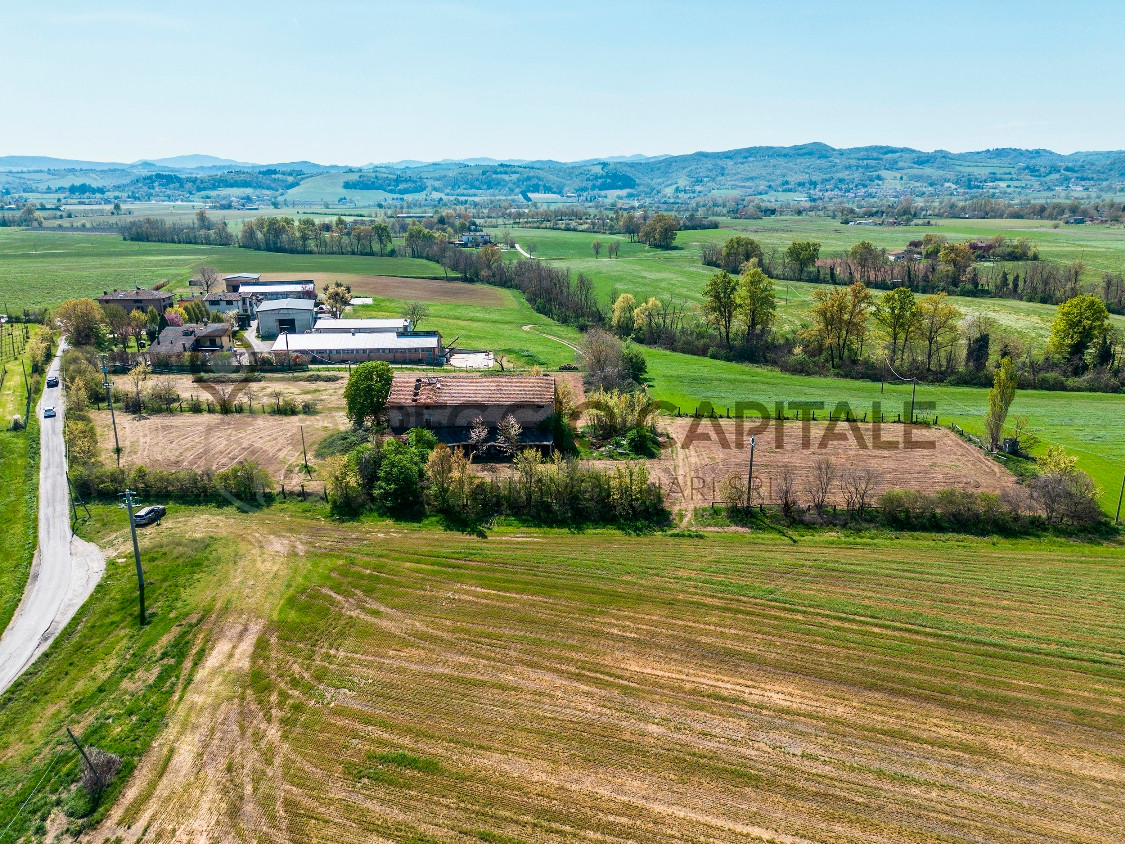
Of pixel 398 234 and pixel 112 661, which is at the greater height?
pixel 398 234

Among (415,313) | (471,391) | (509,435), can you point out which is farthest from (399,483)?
(415,313)

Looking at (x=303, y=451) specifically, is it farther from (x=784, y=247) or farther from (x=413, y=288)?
(x=784, y=247)

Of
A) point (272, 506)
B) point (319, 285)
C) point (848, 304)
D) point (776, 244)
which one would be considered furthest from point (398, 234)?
point (272, 506)

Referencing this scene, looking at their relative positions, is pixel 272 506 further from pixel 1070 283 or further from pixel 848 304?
pixel 1070 283

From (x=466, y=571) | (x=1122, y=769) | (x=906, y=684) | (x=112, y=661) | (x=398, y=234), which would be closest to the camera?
(x=1122, y=769)

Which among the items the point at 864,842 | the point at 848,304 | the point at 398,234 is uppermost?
the point at 398,234

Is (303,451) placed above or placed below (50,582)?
above

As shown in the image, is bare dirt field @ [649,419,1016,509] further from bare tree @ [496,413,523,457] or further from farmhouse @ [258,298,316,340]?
farmhouse @ [258,298,316,340]
